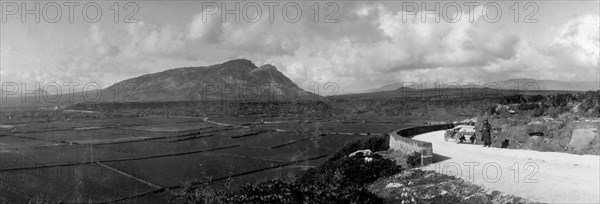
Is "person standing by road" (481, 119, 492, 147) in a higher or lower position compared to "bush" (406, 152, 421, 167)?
higher

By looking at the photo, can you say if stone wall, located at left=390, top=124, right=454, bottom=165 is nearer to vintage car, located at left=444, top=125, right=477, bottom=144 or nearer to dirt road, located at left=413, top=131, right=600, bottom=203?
dirt road, located at left=413, top=131, right=600, bottom=203

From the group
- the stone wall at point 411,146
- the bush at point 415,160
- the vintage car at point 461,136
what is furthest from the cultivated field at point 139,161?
the vintage car at point 461,136

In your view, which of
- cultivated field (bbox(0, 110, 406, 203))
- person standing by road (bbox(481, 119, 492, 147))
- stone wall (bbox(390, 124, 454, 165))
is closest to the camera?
stone wall (bbox(390, 124, 454, 165))

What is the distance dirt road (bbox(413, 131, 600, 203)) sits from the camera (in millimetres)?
10180

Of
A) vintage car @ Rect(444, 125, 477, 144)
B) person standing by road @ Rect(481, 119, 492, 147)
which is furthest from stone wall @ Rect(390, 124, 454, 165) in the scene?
person standing by road @ Rect(481, 119, 492, 147)

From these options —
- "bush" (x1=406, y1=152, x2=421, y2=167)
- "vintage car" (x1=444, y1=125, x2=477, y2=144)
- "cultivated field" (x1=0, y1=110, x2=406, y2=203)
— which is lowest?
"cultivated field" (x1=0, y1=110, x2=406, y2=203)

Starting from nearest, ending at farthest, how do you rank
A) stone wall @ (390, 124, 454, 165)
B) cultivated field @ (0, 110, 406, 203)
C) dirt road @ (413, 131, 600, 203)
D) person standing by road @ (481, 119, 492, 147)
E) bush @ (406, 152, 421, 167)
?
dirt road @ (413, 131, 600, 203), stone wall @ (390, 124, 454, 165), bush @ (406, 152, 421, 167), person standing by road @ (481, 119, 492, 147), cultivated field @ (0, 110, 406, 203)

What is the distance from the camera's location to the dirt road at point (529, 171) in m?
10.2

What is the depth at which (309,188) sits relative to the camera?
1127 centimetres

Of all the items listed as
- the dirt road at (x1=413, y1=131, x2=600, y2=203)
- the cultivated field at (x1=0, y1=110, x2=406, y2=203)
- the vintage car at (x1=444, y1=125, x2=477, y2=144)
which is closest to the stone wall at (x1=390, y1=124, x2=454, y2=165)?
the dirt road at (x1=413, y1=131, x2=600, y2=203)

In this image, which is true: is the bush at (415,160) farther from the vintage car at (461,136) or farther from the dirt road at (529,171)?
the vintage car at (461,136)

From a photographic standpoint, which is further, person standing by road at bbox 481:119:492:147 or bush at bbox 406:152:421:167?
person standing by road at bbox 481:119:492:147

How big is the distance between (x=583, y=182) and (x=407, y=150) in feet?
25.0

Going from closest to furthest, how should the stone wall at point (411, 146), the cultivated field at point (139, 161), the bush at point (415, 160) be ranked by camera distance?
the stone wall at point (411, 146)
the bush at point (415, 160)
the cultivated field at point (139, 161)
